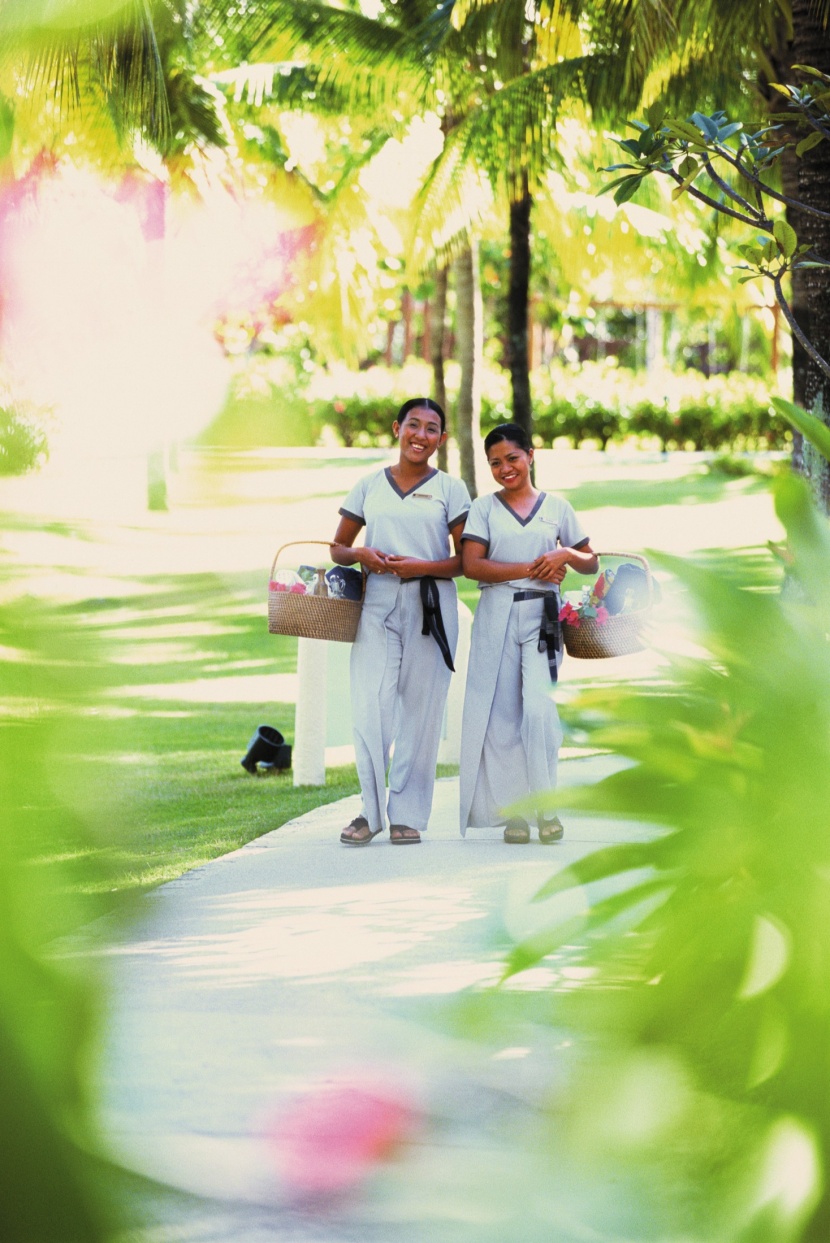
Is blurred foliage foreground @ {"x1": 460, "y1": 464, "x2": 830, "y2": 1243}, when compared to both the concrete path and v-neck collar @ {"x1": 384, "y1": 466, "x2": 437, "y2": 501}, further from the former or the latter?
v-neck collar @ {"x1": 384, "y1": 466, "x2": 437, "y2": 501}

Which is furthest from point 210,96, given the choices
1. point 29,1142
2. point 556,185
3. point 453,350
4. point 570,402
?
point 453,350

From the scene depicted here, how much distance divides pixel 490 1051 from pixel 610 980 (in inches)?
68.1

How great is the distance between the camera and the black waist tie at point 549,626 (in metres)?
6.28

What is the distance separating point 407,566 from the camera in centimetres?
630

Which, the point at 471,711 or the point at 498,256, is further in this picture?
the point at 498,256

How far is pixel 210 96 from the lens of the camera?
20.4 metres

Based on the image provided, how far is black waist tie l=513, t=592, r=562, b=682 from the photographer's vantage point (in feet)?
20.6

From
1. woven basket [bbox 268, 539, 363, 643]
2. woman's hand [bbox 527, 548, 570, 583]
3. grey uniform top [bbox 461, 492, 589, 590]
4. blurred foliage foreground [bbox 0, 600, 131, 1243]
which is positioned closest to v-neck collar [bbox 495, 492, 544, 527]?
grey uniform top [bbox 461, 492, 589, 590]

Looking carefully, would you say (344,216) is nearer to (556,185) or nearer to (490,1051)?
(556,185)

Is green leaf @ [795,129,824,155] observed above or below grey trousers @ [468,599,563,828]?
above

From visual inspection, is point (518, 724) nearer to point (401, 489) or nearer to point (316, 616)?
point (316, 616)

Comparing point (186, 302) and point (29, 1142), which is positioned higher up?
point (186, 302)

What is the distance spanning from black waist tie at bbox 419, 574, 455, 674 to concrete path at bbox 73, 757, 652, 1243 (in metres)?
0.83

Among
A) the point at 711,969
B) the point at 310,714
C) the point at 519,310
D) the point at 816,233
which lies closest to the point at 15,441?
the point at 711,969
